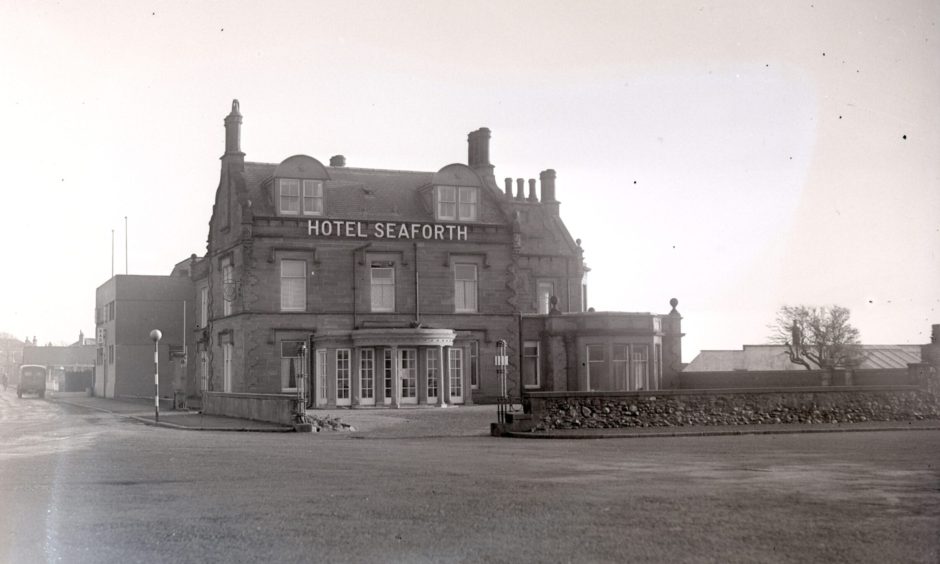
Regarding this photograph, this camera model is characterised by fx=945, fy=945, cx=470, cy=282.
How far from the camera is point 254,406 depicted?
3077cm

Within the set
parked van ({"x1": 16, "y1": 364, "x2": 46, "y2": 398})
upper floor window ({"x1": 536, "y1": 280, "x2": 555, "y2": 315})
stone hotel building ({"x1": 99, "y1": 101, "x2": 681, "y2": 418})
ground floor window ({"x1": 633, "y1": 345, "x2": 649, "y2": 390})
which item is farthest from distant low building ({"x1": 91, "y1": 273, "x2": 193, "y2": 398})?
ground floor window ({"x1": 633, "y1": 345, "x2": 649, "y2": 390})

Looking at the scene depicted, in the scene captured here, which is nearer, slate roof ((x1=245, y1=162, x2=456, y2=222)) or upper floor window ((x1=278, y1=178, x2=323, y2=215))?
upper floor window ((x1=278, y1=178, x2=323, y2=215))

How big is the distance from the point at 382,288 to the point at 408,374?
4.94m

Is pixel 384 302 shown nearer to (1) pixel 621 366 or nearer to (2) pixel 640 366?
(1) pixel 621 366

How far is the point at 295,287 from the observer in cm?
4241

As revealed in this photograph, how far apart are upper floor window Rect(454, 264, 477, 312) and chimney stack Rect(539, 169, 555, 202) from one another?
1502 centimetres

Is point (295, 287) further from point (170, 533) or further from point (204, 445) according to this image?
point (170, 533)

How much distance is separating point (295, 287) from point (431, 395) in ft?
25.8

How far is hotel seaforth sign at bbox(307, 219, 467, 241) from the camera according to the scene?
4244 cm

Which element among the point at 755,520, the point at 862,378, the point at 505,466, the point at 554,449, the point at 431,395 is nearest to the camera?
the point at 755,520

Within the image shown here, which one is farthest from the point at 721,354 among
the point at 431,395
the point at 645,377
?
the point at 431,395

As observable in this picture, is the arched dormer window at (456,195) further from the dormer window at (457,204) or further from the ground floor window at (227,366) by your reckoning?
the ground floor window at (227,366)

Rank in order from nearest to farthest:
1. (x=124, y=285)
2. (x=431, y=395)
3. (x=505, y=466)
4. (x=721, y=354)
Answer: (x=505, y=466)
(x=431, y=395)
(x=124, y=285)
(x=721, y=354)

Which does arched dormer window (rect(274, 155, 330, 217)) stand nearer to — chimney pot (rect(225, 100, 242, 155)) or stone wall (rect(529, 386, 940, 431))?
chimney pot (rect(225, 100, 242, 155))
